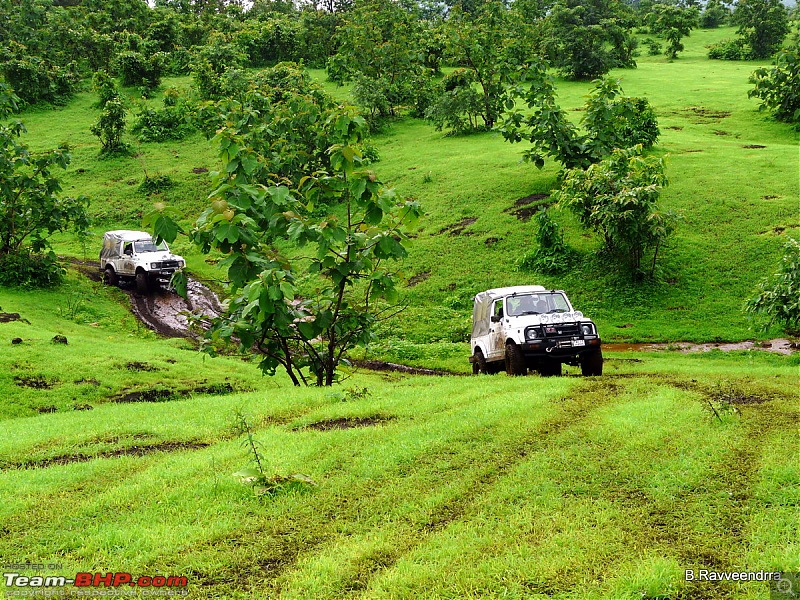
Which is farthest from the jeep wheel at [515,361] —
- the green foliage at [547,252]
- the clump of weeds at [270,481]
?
the green foliage at [547,252]

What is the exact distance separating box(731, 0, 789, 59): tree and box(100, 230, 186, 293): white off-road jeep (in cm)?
5766

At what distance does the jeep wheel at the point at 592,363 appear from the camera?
1517cm

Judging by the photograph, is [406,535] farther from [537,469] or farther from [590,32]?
[590,32]

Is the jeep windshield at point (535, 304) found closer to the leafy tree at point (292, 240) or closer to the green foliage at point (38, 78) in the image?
the leafy tree at point (292, 240)

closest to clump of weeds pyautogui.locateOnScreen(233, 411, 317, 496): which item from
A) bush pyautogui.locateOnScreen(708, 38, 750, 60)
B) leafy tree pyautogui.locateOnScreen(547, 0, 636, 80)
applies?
→ leafy tree pyautogui.locateOnScreen(547, 0, 636, 80)

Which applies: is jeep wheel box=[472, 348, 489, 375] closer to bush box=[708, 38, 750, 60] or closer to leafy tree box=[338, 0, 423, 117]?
leafy tree box=[338, 0, 423, 117]

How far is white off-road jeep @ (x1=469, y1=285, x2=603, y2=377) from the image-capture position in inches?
590

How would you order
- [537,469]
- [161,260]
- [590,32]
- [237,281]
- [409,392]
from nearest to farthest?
[537,469] < [237,281] < [409,392] < [161,260] < [590,32]

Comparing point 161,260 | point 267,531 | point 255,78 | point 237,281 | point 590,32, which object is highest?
point 590,32

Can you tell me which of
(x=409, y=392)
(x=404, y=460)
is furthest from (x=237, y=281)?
(x=404, y=460)

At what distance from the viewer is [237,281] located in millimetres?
11297

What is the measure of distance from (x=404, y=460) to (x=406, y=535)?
1806mm

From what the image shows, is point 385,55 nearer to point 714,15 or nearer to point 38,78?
point 38,78

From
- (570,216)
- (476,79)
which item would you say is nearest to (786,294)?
(570,216)
